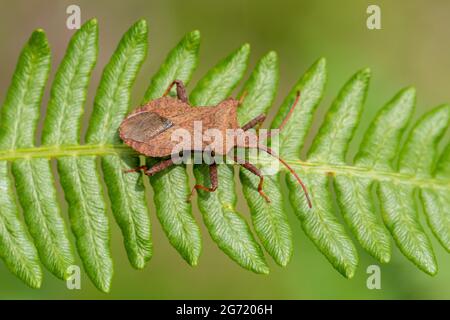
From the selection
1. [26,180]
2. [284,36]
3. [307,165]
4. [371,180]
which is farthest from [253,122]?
[284,36]

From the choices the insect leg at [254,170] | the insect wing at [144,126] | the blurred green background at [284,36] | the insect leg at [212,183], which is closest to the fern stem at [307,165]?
the insect wing at [144,126]

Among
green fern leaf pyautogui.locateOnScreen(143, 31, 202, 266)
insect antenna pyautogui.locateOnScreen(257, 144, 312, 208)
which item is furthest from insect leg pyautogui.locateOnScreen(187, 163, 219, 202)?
insect antenna pyautogui.locateOnScreen(257, 144, 312, 208)

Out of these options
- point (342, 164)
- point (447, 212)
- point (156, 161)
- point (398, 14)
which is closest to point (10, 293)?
point (156, 161)

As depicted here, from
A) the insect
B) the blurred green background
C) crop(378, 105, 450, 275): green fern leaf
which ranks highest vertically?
the blurred green background

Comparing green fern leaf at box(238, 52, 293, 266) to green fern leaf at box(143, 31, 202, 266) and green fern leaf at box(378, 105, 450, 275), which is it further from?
green fern leaf at box(378, 105, 450, 275)

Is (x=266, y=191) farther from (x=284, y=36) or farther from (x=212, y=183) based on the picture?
(x=284, y=36)

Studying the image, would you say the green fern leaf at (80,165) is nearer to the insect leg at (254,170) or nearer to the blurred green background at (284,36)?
the insect leg at (254,170)

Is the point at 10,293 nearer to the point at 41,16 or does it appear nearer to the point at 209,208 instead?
the point at 209,208
